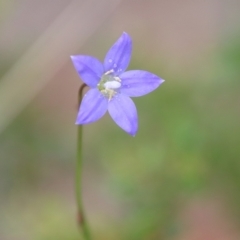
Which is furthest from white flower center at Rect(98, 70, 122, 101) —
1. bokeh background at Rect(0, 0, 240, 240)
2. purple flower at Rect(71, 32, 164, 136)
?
bokeh background at Rect(0, 0, 240, 240)

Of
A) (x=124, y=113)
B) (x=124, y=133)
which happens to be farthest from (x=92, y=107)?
(x=124, y=133)

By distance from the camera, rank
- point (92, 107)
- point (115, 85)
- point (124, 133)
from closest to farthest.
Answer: point (92, 107) < point (115, 85) < point (124, 133)

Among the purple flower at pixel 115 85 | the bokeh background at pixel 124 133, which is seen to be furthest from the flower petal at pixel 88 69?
the bokeh background at pixel 124 133

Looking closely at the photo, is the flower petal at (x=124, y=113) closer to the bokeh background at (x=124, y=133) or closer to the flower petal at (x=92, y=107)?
the flower petal at (x=92, y=107)

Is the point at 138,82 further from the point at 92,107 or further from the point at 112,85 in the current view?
the point at 92,107

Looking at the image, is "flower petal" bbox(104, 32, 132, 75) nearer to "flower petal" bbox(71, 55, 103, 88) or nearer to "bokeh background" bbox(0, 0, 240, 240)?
"flower petal" bbox(71, 55, 103, 88)

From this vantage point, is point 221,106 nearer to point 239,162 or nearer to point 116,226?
point 239,162
